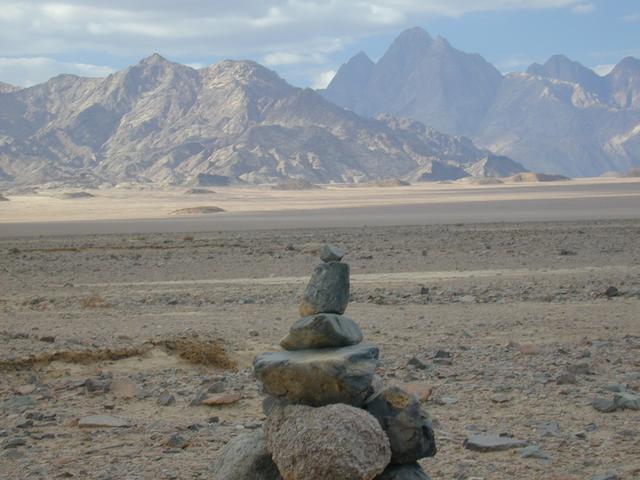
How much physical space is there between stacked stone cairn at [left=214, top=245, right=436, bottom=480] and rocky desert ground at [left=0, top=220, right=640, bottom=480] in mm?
1060

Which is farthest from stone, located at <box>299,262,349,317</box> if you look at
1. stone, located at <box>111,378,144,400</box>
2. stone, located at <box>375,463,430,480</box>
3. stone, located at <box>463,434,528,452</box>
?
stone, located at <box>111,378,144,400</box>

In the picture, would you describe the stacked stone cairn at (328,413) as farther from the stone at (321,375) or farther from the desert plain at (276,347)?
the desert plain at (276,347)

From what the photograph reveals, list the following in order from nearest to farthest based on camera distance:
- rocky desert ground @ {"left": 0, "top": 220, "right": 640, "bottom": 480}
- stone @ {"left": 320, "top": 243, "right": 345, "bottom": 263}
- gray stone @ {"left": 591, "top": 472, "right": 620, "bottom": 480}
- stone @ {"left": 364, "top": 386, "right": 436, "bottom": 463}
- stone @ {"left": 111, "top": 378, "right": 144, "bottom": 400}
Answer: stone @ {"left": 364, "top": 386, "right": 436, "bottom": 463} → stone @ {"left": 320, "top": 243, "right": 345, "bottom": 263} → gray stone @ {"left": 591, "top": 472, "right": 620, "bottom": 480} → rocky desert ground @ {"left": 0, "top": 220, "right": 640, "bottom": 480} → stone @ {"left": 111, "top": 378, "right": 144, "bottom": 400}

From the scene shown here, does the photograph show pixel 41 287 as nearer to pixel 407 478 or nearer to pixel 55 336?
pixel 55 336

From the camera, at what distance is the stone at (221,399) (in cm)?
905

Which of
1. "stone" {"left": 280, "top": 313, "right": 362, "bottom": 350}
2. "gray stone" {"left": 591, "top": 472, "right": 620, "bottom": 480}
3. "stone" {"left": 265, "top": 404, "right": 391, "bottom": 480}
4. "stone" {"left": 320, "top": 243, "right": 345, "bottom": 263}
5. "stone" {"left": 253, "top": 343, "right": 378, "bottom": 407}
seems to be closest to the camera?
"stone" {"left": 265, "top": 404, "right": 391, "bottom": 480}

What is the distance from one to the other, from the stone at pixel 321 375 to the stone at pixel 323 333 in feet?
0.34

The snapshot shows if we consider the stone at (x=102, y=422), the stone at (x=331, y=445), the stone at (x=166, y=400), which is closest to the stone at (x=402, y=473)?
the stone at (x=331, y=445)

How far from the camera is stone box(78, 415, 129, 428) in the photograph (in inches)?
332

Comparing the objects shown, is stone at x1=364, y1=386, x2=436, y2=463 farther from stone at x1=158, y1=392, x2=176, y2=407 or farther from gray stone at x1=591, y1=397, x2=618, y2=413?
stone at x1=158, y1=392, x2=176, y2=407

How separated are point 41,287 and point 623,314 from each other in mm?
12902

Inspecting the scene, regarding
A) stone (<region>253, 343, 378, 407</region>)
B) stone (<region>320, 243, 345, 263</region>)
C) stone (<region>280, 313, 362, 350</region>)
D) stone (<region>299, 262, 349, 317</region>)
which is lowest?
stone (<region>253, 343, 378, 407</region>)

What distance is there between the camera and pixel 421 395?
354 inches

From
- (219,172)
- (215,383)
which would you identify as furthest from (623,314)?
(219,172)
